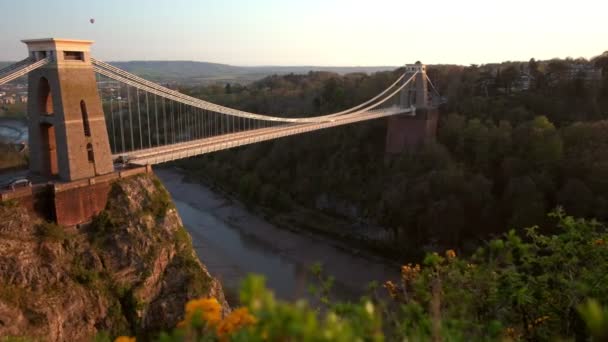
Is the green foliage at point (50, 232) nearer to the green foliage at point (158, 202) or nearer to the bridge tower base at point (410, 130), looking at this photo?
the green foliage at point (158, 202)

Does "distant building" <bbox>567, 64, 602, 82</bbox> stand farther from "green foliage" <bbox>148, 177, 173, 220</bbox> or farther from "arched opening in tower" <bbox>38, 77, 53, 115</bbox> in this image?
"arched opening in tower" <bbox>38, 77, 53, 115</bbox>

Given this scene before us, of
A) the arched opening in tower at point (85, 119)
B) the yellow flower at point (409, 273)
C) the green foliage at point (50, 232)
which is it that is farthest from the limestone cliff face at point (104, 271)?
the yellow flower at point (409, 273)

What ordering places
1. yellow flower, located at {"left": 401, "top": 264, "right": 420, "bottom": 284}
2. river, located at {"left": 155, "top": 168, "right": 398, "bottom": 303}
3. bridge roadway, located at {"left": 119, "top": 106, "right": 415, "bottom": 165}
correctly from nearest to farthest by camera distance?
yellow flower, located at {"left": 401, "top": 264, "right": 420, "bottom": 284}
bridge roadway, located at {"left": 119, "top": 106, "right": 415, "bottom": 165}
river, located at {"left": 155, "top": 168, "right": 398, "bottom": 303}

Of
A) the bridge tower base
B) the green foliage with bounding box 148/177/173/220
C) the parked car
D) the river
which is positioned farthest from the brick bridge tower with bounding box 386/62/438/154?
the parked car

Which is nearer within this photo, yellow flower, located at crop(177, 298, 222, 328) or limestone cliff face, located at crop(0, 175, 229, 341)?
yellow flower, located at crop(177, 298, 222, 328)

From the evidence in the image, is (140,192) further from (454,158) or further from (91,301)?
(454,158)

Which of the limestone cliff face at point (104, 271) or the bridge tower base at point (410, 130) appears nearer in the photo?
the limestone cliff face at point (104, 271)

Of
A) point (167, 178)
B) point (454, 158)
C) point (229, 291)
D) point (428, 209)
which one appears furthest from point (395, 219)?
point (167, 178)
